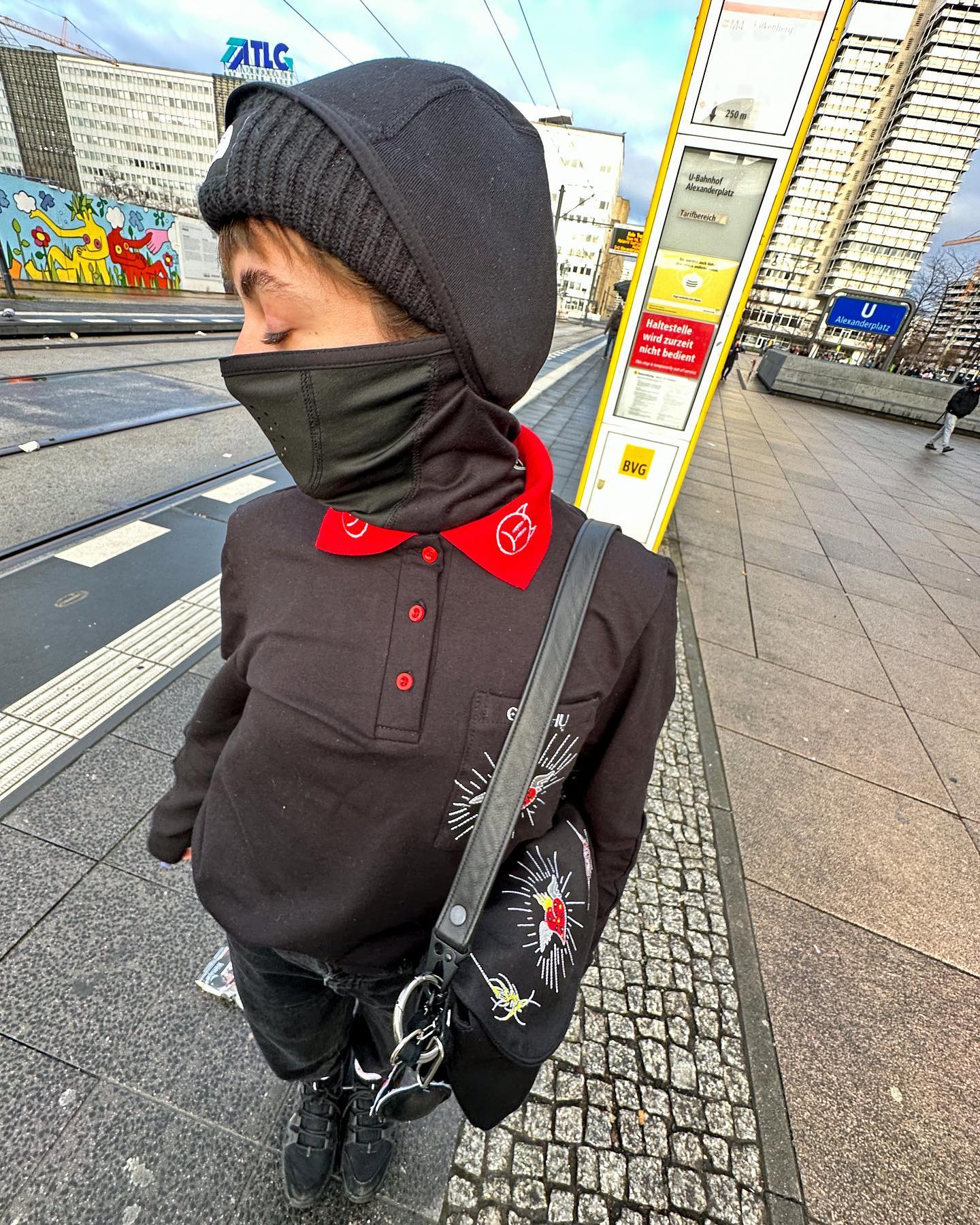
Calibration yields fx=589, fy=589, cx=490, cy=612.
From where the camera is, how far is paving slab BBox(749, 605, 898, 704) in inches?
164

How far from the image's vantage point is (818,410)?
18.2 metres

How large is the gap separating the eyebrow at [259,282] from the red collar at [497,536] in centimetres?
29

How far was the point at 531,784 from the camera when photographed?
92 cm

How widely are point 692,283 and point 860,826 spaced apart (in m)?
3.50

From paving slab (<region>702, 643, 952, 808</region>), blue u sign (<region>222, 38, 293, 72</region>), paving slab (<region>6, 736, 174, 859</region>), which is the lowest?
paving slab (<region>702, 643, 952, 808</region>)

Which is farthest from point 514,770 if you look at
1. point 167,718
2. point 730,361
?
point 730,361

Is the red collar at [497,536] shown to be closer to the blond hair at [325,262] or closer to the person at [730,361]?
the blond hair at [325,262]

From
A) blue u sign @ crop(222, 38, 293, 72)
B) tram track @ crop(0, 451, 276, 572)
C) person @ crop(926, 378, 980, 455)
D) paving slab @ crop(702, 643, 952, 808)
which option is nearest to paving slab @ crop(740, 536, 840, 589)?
paving slab @ crop(702, 643, 952, 808)

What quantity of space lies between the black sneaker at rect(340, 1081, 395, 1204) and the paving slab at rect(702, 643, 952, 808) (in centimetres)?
270

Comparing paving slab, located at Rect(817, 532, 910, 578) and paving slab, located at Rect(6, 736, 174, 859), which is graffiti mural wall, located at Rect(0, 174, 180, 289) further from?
paving slab, located at Rect(817, 532, 910, 578)

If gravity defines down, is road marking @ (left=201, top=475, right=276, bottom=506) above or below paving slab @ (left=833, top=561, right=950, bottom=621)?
above

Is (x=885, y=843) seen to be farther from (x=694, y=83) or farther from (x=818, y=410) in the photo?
(x=818, y=410)

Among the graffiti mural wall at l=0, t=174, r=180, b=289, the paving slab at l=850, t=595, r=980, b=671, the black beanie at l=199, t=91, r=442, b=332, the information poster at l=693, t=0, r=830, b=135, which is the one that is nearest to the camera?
the black beanie at l=199, t=91, r=442, b=332

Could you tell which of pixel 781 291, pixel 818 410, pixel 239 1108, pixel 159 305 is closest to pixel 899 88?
pixel 781 291
